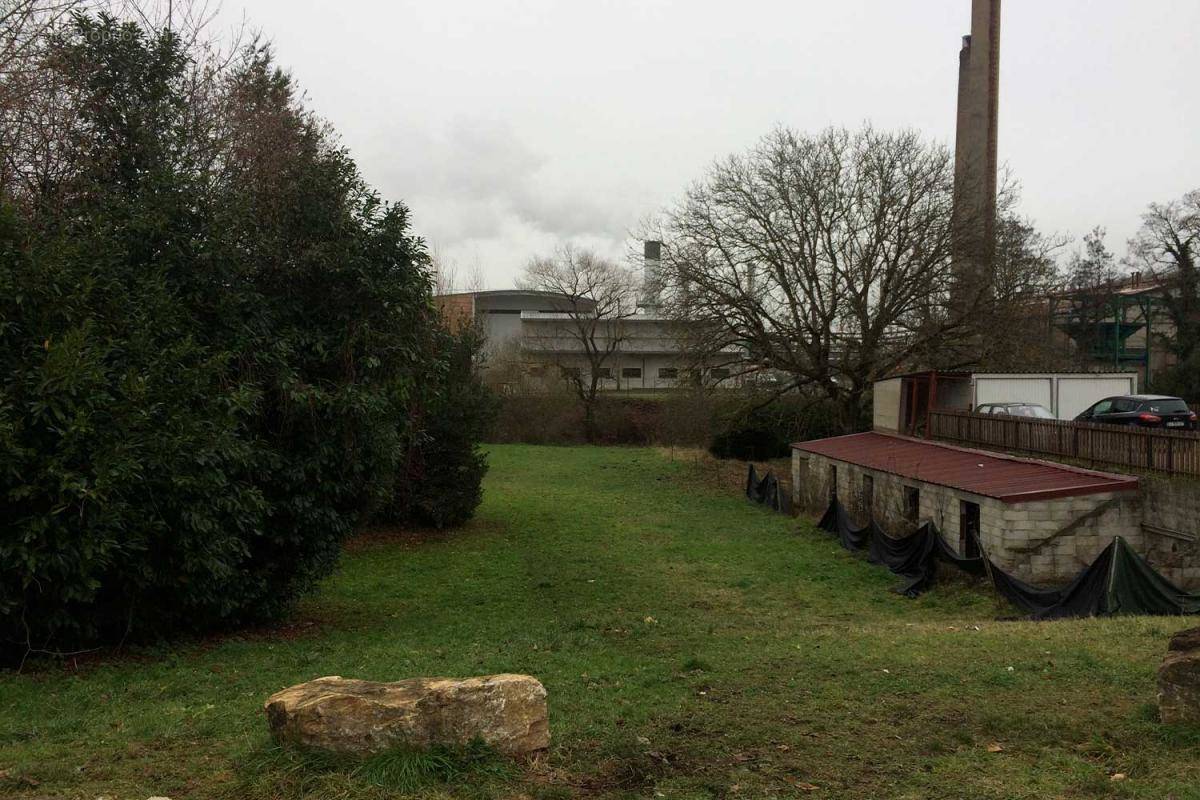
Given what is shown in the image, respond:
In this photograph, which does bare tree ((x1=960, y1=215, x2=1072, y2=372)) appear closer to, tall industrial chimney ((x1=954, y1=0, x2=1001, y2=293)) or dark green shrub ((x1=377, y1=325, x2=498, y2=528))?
tall industrial chimney ((x1=954, y1=0, x2=1001, y2=293))

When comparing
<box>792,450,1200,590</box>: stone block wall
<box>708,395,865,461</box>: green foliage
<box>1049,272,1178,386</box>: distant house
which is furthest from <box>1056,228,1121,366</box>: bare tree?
<box>792,450,1200,590</box>: stone block wall

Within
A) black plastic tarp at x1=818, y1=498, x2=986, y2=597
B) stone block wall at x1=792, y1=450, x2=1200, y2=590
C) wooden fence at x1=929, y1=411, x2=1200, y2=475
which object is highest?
wooden fence at x1=929, y1=411, x2=1200, y2=475

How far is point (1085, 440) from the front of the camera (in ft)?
62.4

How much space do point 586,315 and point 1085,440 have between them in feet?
140

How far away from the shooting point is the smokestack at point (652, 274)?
35969mm

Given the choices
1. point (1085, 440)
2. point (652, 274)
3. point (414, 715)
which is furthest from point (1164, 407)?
point (414, 715)

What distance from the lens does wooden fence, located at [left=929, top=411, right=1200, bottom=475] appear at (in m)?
16.0

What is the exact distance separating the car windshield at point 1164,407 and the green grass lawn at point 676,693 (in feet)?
38.8

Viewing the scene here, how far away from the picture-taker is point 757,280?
3556cm

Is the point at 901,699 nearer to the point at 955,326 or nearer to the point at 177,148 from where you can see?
the point at 177,148

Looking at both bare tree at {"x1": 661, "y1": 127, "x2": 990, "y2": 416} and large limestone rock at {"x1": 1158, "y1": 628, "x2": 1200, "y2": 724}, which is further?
bare tree at {"x1": 661, "y1": 127, "x2": 990, "y2": 416}

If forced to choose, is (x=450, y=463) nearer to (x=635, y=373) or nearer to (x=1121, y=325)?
(x=635, y=373)

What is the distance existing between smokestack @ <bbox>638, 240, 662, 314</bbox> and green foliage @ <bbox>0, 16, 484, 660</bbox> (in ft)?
73.4

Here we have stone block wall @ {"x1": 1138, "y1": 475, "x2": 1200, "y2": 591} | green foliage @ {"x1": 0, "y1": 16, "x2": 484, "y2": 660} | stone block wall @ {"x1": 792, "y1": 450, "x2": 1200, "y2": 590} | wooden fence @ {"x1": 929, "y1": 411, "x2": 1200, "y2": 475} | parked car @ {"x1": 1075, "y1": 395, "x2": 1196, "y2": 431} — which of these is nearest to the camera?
green foliage @ {"x1": 0, "y1": 16, "x2": 484, "y2": 660}
